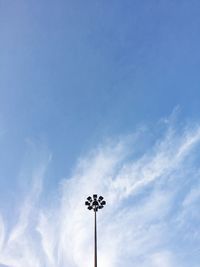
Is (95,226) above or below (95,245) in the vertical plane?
above

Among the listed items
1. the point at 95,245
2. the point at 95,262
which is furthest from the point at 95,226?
the point at 95,262

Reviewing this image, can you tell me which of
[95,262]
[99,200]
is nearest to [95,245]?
[95,262]

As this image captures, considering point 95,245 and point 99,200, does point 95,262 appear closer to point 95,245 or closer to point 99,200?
point 95,245

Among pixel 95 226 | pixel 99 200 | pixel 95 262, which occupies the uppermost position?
pixel 99 200

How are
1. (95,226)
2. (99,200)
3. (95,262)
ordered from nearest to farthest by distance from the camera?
(95,262)
(95,226)
(99,200)

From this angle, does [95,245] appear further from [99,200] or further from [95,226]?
[99,200]

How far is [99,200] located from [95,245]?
6.38 metres

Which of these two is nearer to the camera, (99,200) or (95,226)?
(95,226)

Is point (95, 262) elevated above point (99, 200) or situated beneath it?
situated beneath

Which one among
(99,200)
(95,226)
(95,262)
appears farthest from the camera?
(99,200)

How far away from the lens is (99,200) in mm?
39219

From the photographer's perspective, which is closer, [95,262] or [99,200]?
[95,262]

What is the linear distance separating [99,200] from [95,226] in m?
3.84

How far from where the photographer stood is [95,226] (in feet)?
118
